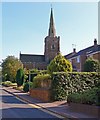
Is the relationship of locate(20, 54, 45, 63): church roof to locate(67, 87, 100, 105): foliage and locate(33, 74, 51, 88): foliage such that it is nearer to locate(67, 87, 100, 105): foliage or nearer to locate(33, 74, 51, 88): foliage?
locate(33, 74, 51, 88): foliage

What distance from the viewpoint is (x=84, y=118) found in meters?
16.0

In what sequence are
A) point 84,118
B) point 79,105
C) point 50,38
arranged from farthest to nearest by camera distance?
point 50,38
point 79,105
point 84,118

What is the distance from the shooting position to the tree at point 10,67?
77.5 m

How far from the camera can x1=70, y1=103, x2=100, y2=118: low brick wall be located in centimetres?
1661

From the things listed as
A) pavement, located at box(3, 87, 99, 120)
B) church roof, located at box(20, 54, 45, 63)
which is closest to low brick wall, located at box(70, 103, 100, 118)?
pavement, located at box(3, 87, 99, 120)

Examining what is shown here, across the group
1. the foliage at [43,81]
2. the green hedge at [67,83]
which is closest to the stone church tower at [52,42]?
the foliage at [43,81]

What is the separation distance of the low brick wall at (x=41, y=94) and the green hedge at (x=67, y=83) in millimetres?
1039

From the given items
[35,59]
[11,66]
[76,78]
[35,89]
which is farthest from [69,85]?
[35,59]

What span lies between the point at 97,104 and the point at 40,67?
9429 centimetres

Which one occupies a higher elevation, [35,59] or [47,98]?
[35,59]

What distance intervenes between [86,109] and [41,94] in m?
14.4

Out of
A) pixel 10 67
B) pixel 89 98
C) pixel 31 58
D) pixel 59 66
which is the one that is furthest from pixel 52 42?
pixel 89 98

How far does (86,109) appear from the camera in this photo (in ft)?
59.4

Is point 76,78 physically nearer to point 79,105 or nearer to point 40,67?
point 79,105
